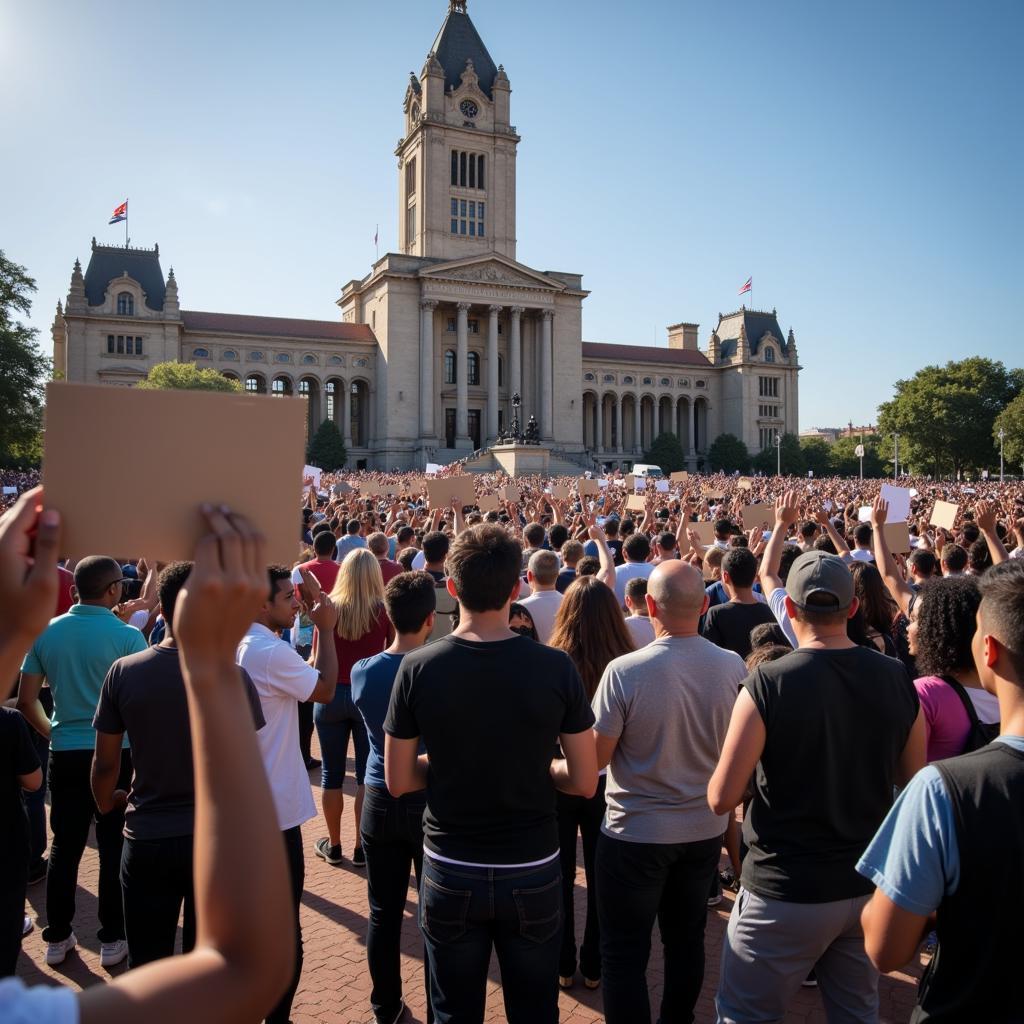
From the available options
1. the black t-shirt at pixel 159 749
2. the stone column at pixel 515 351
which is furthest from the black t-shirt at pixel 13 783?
the stone column at pixel 515 351

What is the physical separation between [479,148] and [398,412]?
2785cm

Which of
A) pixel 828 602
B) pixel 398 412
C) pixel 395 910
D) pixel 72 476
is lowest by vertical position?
pixel 395 910

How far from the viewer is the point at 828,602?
348cm

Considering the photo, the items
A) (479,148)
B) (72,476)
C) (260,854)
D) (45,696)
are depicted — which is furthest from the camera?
(479,148)

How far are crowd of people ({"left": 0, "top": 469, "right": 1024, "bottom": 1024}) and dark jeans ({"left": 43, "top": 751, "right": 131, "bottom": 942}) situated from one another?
2cm

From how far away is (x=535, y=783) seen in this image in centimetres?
338

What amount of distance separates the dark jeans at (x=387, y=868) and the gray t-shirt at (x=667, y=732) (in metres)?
1.06

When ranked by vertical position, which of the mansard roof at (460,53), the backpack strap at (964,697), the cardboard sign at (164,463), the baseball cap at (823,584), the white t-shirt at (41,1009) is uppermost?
the mansard roof at (460,53)

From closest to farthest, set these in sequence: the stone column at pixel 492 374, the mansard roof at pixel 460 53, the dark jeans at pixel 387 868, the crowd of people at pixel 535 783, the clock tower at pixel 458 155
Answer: the crowd of people at pixel 535 783, the dark jeans at pixel 387 868, the stone column at pixel 492 374, the clock tower at pixel 458 155, the mansard roof at pixel 460 53

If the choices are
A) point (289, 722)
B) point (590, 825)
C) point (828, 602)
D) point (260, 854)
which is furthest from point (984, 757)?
point (289, 722)

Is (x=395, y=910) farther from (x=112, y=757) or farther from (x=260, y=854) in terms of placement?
(x=260, y=854)

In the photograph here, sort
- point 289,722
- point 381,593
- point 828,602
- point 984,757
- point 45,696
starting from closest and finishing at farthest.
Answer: point 984,757 < point 828,602 < point 289,722 < point 381,593 < point 45,696

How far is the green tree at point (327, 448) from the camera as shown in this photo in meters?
64.1

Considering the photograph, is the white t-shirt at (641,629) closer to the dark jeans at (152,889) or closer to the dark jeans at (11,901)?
the dark jeans at (152,889)
